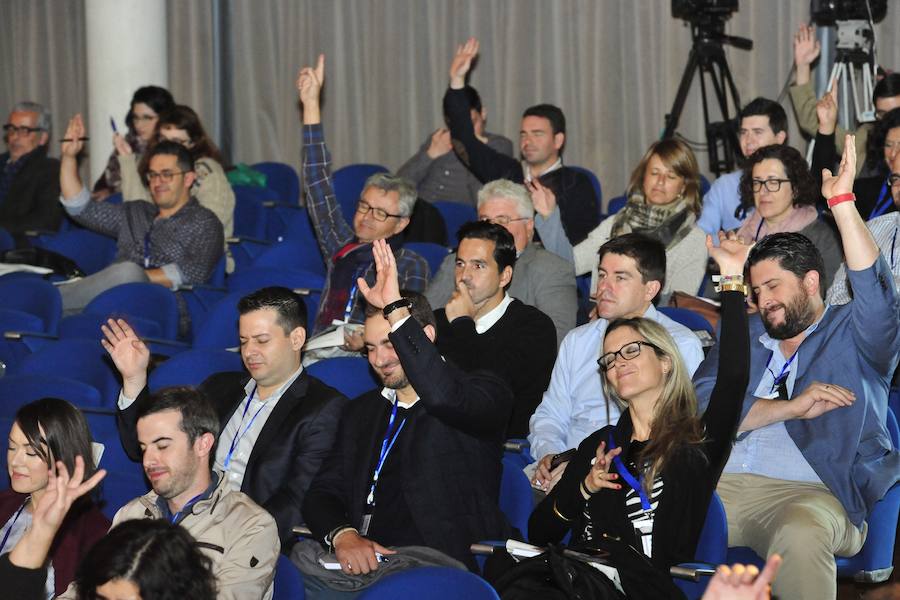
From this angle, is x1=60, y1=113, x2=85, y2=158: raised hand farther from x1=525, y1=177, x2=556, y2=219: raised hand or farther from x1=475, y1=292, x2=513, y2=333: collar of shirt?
x1=475, y1=292, x2=513, y2=333: collar of shirt

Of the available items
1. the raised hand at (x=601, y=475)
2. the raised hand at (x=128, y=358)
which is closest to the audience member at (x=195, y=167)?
the raised hand at (x=128, y=358)

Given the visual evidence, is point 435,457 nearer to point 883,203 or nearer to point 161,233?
point 883,203

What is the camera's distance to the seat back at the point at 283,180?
7512 mm

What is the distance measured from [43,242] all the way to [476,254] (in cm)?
305

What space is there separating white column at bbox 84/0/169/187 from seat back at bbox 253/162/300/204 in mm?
798

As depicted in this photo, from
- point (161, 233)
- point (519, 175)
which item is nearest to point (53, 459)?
point (161, 233)

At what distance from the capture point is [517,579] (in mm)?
2844

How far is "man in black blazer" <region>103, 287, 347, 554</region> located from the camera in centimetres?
351

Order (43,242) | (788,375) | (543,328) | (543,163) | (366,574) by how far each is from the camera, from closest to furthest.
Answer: (366,574) < (788,375) < (543,328) < (543,163) < (43,242)

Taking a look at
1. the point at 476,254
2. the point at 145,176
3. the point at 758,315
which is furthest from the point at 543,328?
the point at 145,176

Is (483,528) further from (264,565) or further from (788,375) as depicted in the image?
(788,375)

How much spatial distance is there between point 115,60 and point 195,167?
1.63m

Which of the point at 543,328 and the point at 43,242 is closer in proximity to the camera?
the point at 543,328

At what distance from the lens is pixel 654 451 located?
3.05 m
